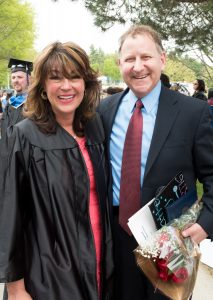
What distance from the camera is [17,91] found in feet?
19.4

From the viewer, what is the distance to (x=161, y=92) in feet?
7.50

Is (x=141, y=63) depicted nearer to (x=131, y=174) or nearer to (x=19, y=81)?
(x=131, y=174)

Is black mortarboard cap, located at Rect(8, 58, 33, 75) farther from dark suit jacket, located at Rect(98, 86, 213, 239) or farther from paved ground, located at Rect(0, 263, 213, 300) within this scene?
dark suit jacket, located at Rect(98, 86, 213, 239)

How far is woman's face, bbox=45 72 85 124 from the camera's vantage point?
77.9 inches

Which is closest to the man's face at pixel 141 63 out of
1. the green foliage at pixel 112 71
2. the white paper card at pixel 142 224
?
the white paper card at pixel 142 224

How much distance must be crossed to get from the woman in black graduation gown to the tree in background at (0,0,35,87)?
73.9ft

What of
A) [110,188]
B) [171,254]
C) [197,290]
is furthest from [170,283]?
[197,290]

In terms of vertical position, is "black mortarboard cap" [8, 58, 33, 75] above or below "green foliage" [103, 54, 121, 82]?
above

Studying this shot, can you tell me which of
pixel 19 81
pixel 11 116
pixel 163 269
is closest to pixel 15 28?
pixel 19 81

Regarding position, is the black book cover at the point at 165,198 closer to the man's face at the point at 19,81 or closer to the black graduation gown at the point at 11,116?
the black graduation gown at the point at 11,116

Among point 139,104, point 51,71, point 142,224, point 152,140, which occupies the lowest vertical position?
point 142,224

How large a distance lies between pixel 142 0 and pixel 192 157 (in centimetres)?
670

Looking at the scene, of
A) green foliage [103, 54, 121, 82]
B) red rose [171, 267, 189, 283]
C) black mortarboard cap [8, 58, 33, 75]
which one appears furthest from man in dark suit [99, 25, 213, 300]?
green foliage [103, 54, 121, 82]

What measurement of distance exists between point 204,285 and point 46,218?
2.29 meters
